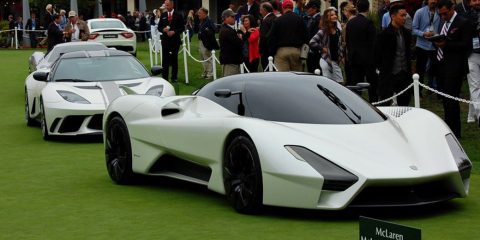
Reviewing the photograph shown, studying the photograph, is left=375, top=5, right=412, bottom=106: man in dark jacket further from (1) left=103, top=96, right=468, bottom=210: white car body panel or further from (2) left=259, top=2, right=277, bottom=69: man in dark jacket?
(2) left=259, top=2, right=277, bottom=69: man in dark jacket

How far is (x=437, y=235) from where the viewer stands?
26.6 ft

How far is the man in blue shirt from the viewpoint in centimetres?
1819

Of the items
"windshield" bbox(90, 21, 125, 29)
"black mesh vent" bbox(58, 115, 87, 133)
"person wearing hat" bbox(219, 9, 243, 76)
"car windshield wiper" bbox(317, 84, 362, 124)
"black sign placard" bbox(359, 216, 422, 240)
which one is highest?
"black sign placard" bbox(359, 216, 422, 240)

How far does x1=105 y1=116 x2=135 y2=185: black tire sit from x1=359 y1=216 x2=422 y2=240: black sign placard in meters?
5.96

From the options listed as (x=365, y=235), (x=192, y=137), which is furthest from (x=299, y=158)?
(x=365, y=235)

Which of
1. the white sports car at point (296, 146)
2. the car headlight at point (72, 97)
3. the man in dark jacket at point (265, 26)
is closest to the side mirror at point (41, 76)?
the car headlight at point (72, 97)

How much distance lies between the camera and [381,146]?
8.93 metres

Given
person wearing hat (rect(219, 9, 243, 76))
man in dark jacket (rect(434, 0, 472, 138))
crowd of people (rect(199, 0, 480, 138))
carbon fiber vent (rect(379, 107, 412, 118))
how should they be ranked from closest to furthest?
carbon fiber vent (rect(379, 107, 412, 118))
man in dark jacket (rect(434, 0, 472, 138))
crowd of people (rect(199, 0, 480, 138))
person wearing hat (rect(219, 9, 243, 76))

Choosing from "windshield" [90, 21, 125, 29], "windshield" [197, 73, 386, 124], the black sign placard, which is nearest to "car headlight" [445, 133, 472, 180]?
"windshield" [197, 73, 386, 124]

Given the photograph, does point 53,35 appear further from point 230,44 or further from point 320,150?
point 320,150

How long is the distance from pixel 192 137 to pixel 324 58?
7897 millimetres

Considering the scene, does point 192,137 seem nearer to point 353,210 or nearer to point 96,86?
point 353,210

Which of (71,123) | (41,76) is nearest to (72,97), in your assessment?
(71,123)

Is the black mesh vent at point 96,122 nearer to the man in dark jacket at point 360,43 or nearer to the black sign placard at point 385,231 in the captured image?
the man in dark jacket at point 360,43
